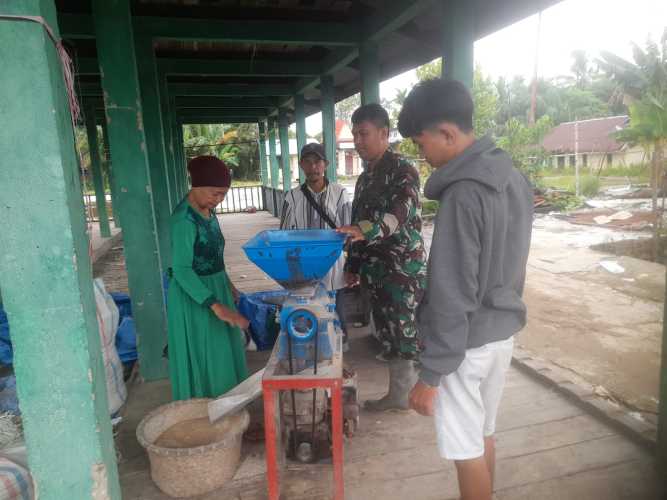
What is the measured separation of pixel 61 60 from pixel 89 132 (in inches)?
397

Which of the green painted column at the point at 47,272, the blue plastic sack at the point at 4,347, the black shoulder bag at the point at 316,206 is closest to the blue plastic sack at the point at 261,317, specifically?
the black shoulder bag at the point at 316,206

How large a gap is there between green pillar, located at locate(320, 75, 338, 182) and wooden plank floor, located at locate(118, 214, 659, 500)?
13.4 feet

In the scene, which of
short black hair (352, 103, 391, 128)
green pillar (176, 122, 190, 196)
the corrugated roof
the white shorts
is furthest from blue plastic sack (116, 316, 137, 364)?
the corrugated roof

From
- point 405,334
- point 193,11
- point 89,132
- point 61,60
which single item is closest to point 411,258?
point 405,334

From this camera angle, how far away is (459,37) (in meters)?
3.22

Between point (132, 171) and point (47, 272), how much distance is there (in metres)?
1.96

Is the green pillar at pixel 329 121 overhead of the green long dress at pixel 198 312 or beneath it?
overhead

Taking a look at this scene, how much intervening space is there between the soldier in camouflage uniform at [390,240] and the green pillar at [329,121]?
3625 millimetres

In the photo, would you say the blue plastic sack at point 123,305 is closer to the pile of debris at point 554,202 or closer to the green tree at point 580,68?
the pile of debris at point 554,202

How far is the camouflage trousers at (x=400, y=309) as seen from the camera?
→ 103 inches

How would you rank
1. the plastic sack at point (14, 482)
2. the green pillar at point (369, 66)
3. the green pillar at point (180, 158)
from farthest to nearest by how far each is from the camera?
the green pillar at point (180, 158) → the green pillar at point (369, 66) → the plastic sack at point (14, 482)

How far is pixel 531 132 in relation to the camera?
16.5 m

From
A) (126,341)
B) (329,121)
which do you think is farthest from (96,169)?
Answer: (126,341)

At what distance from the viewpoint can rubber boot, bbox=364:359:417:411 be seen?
2.80 meters
